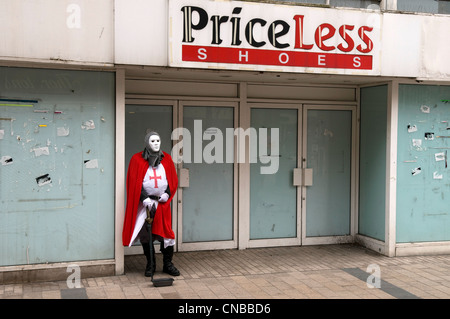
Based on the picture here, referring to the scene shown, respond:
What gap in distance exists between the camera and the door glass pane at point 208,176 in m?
8.09

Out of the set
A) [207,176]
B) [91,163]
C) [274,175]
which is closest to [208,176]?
[207,176]

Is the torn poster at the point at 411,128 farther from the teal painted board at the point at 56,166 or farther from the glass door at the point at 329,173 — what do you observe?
the teal painted board at the point at 56,166

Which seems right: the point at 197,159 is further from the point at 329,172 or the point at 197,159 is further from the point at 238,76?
the point at 329,172

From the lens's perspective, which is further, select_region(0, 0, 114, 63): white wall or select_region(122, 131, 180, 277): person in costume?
select_region(122, 131, 180, 277): person in costume

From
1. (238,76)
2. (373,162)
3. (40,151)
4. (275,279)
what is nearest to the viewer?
(40,151)

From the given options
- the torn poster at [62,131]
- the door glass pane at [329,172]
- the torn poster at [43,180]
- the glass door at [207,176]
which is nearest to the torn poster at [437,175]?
the door glass pane at [329,172]

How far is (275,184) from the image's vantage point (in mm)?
8500

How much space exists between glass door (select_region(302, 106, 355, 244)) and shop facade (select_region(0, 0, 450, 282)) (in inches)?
0.9

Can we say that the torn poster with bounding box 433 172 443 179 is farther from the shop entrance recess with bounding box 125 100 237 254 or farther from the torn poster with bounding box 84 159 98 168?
the torn poster with bounding box 84 159 98 168

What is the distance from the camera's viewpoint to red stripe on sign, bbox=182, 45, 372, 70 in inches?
260

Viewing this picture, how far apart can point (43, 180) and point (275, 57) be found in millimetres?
3229

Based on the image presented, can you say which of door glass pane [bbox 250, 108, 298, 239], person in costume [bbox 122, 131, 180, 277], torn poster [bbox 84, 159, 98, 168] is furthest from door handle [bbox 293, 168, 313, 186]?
torn poster [bbox 84, 159, 98, 168]

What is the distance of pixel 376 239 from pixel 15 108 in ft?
17.9

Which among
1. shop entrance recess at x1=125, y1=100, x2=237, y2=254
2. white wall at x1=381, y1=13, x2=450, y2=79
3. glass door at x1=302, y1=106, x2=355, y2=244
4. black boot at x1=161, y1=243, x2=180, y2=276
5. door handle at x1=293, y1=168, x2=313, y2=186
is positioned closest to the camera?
black boot at x1=161, y1=243, x2=180, y2=276
